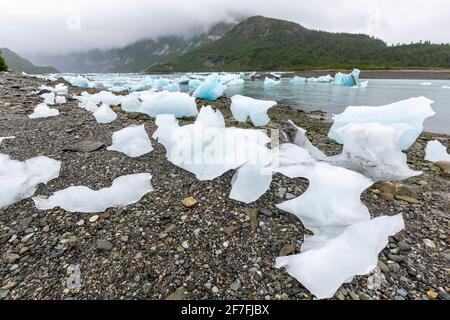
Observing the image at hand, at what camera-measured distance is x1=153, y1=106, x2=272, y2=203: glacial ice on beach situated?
2.12 metres

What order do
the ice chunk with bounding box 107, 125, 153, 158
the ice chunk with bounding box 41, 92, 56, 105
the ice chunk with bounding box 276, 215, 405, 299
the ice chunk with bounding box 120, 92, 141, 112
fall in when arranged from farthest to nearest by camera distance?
the ice chunk with bounding box 41, 92, 56, 105 < the ice chunk with bounding box 120, 92, 141, 112 < the ice chunk with bounding box 107, 125, 153, 158 < the ice chunk with bounding box 276, 215, 405, 299

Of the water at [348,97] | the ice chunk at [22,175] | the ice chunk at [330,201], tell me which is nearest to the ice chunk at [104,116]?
the ice chunk at [22,175]

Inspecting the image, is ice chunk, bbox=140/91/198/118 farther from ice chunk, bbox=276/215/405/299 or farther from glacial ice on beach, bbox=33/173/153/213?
ice chunk, bbox=276/215/405/299

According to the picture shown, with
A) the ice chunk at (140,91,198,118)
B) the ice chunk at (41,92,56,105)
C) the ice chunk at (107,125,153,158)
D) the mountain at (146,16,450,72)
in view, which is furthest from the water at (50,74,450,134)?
the mountain at (146,16,450,72)

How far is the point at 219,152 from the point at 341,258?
131 cm

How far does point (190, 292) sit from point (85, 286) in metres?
0.54

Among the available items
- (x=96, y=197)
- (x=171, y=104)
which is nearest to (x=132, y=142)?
(x=96, y=197)

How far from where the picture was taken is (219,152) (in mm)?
2406

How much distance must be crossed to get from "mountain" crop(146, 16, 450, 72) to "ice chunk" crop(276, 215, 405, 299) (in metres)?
50.7

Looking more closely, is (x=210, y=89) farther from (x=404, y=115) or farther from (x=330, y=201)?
(x=330, y=201)
